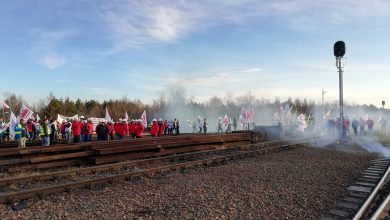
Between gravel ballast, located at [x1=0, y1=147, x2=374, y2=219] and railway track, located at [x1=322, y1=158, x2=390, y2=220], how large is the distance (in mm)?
273

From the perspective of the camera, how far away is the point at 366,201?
7.78 metres

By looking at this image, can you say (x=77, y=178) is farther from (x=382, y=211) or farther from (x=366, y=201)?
(x=382, y=211)

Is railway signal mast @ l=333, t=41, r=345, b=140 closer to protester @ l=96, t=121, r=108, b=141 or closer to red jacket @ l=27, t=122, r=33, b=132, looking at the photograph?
protester @ l=96, t=121, r=108, b=141

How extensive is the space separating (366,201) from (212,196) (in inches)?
135

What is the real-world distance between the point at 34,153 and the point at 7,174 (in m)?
1.88

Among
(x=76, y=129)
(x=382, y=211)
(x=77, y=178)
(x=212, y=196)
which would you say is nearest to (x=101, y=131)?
(x=76, y=129)

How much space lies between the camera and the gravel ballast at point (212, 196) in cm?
726

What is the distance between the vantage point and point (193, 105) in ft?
294

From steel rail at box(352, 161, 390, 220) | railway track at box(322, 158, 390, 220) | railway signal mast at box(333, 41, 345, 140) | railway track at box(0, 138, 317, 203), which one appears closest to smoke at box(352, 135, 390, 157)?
railway signal mast at box(333, 41, 345, 140)

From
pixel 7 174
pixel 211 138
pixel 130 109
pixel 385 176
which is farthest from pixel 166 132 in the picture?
pixel 130 109

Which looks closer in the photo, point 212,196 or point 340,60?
point 212,196

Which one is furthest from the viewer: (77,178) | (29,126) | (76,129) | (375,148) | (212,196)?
(29,126)

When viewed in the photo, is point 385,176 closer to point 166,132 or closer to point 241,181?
point 241,181

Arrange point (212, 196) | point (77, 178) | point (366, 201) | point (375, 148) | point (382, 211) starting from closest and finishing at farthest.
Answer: point (382, 211)
point (366, 201)
point (212, 196)
point (77, 178)
point (375, 148)
